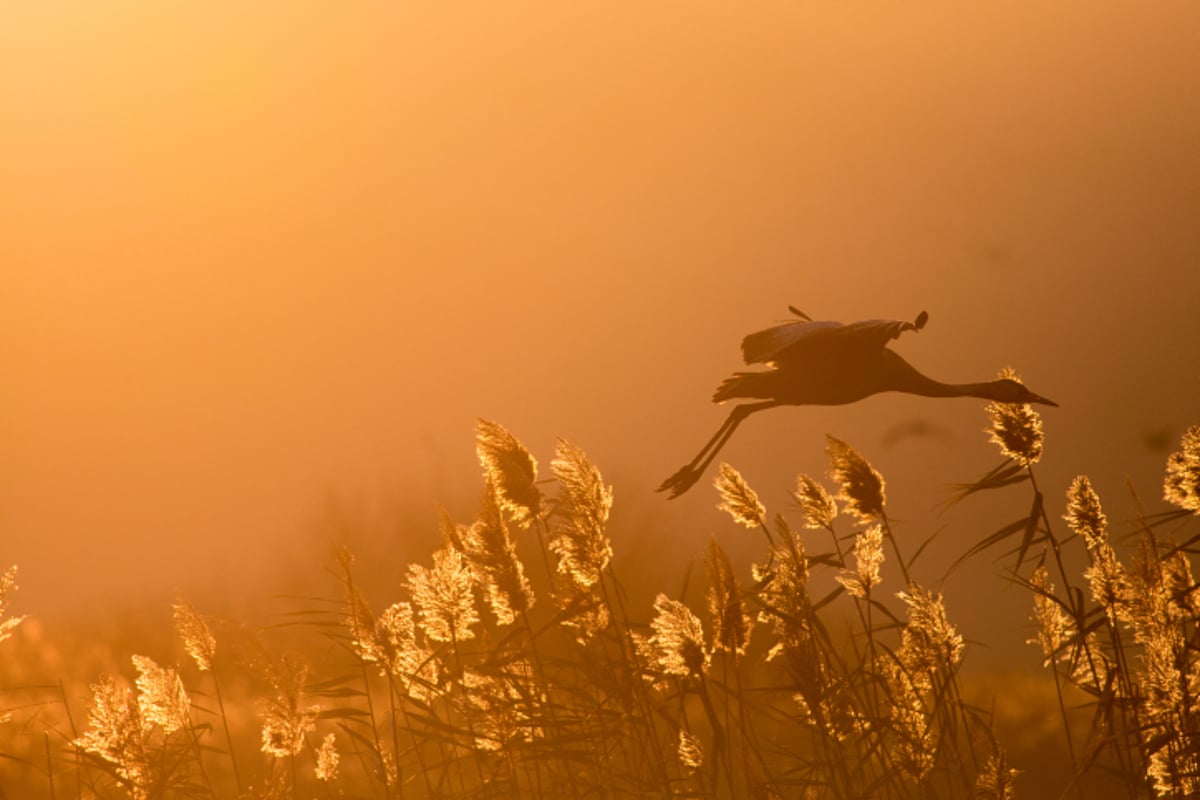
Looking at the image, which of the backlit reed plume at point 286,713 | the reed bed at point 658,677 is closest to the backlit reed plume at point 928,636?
the reed bed at point 658,677

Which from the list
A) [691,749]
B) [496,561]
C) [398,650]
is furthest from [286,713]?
[691,749]

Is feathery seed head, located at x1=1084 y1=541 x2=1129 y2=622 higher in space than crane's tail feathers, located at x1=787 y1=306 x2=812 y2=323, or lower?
lower

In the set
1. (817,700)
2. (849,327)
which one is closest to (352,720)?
(817,700)

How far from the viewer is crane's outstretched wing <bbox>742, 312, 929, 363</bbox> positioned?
4676mm

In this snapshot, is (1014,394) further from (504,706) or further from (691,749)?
(504,706)

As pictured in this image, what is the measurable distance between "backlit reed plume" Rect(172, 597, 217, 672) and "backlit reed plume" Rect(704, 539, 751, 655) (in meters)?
2.16

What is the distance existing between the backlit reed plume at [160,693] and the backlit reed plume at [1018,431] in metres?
3.25

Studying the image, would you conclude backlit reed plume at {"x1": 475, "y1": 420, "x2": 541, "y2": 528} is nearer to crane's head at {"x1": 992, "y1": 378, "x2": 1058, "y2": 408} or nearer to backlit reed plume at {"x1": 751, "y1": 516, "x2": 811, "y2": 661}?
backlit reed plume at {"x1": 751, "y1": 516, "x2": 811, "y2": 661}

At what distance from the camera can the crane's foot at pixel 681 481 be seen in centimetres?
489

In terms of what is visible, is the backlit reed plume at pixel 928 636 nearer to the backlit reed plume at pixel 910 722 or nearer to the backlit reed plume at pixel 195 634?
the backlit reed plume at pixel 910 722

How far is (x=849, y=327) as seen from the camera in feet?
15.4

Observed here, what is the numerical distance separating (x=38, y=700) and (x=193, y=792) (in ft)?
2.30

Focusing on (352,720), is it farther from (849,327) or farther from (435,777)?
(849,327)

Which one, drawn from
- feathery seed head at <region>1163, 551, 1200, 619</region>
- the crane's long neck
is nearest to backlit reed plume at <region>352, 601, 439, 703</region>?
the crane's long neck
